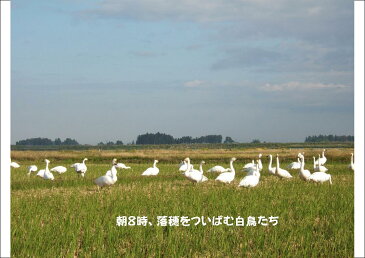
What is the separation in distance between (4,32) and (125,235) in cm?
404

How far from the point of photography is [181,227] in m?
8.84

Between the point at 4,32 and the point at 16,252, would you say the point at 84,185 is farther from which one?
the point at 4,32

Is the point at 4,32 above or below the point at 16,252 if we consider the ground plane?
above

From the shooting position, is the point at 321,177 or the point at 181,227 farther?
the point at 321,177

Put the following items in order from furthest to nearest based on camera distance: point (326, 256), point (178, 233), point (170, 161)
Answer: point (170, 161) < point (178, 233) < point (326, 256)

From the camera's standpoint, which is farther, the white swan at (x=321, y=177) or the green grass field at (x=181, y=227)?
the white swan at (x=321, y=177)

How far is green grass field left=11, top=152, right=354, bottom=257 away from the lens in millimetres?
7227

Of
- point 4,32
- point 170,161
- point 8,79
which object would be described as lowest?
point 170,161

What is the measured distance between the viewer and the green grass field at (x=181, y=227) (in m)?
7.23

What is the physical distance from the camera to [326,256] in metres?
7.05

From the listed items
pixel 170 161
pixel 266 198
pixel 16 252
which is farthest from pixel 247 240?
pixel 170 161

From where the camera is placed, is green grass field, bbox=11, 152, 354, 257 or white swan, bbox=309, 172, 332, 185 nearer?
green grass field, bbox=11, 152, 354, 257

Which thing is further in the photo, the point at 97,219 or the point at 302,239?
the point at 97,219

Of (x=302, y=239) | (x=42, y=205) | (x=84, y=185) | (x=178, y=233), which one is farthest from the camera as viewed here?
(x=84, y=185)
